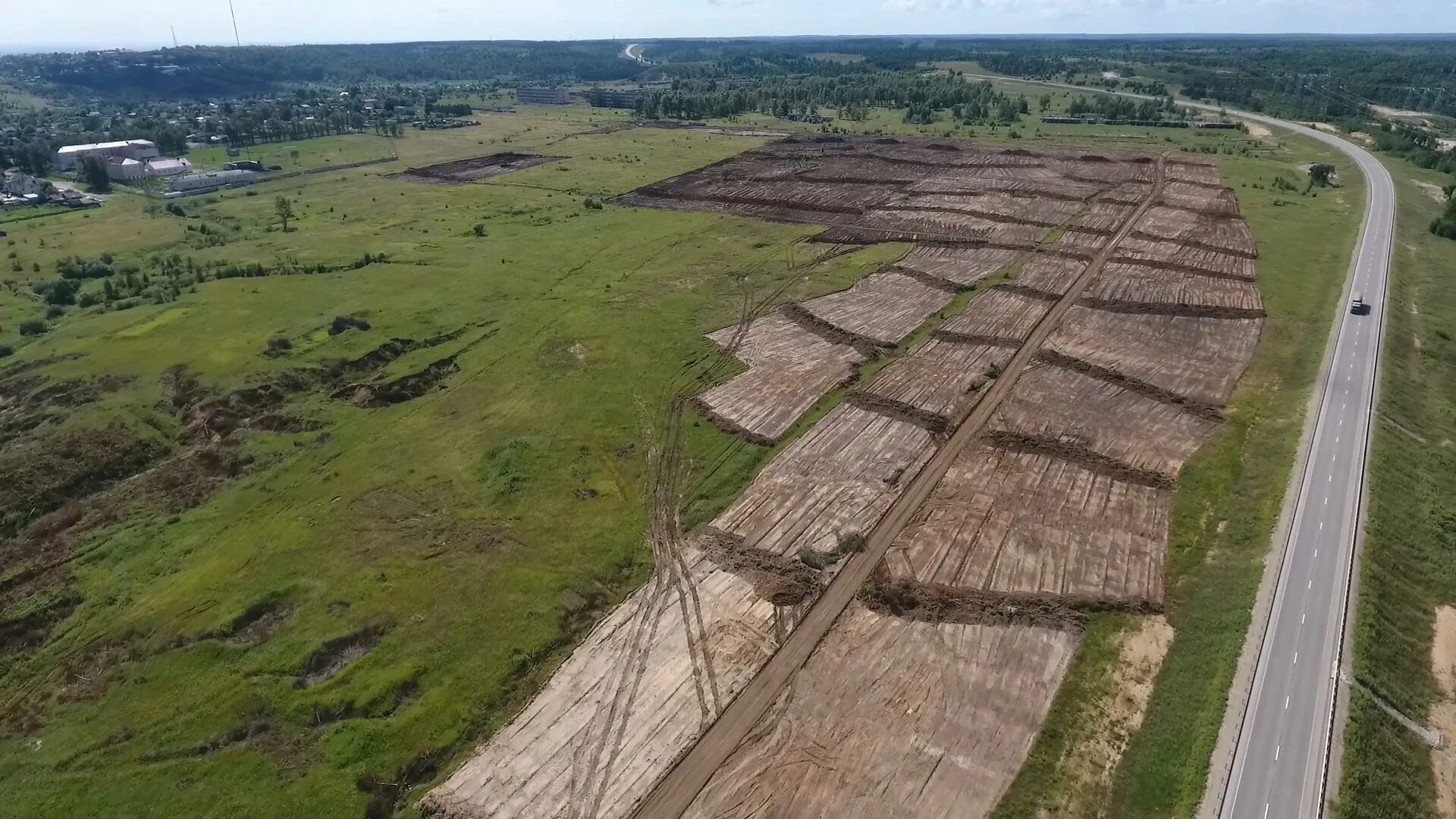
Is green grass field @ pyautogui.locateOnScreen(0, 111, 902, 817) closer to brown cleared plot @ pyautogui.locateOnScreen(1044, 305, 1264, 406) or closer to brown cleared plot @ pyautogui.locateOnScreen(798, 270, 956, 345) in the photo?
brown cleared plot @ pyautogui.locateOnScreen(798, 270, 956, 345)

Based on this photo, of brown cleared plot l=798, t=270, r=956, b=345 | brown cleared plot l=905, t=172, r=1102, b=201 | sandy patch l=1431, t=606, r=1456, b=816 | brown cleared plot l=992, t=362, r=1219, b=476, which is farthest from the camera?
brown cleared plot l=905, t=172, r=1102, b=201

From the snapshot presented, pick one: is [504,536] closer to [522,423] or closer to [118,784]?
[522,423]

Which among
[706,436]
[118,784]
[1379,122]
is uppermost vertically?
[1379,122]

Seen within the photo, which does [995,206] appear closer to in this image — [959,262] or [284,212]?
[959,262]

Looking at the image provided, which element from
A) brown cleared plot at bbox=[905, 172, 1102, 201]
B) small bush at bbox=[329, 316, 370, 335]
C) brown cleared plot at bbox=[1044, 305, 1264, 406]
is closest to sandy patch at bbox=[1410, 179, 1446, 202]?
brown cleared plot at bbox=[905, 172, 1102, 201]

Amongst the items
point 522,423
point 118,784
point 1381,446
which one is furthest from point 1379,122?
point 118,784

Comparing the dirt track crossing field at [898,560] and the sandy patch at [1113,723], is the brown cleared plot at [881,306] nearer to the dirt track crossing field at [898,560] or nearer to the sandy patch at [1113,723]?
the dirt track crossing field at [898,560]
